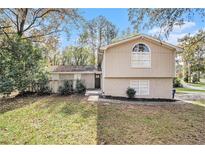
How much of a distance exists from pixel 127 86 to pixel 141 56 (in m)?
1.32

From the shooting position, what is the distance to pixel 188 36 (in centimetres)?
761

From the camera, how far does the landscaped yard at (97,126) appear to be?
163 inches

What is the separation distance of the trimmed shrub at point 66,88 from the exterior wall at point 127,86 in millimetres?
1490

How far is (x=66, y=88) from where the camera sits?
9617mm

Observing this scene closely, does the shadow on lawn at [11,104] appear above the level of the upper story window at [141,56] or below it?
below

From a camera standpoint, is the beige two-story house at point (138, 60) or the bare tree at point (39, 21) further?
the bare tree at point (39, 21)

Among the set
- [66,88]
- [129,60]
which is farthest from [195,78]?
[66,88]

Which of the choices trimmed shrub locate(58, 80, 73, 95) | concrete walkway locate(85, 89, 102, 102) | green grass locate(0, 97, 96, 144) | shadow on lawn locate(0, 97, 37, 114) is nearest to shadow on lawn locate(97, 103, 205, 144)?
green grass locate(0, 97, 96, 144)

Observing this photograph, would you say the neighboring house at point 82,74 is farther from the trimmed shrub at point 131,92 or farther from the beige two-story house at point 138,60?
the trimmed shrub at point 131,92

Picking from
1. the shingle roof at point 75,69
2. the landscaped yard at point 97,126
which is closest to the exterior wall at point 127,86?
the landscaped yard at point 97,126

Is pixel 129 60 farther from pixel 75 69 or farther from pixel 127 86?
pixel 75 69
